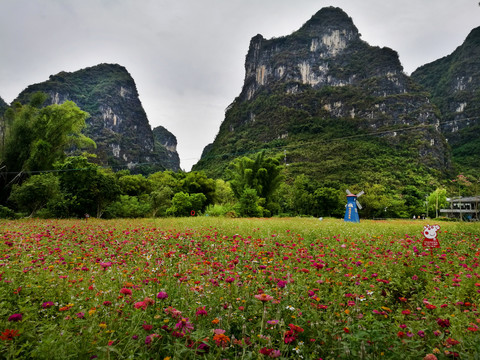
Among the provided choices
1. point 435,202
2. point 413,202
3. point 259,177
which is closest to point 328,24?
point 413,202

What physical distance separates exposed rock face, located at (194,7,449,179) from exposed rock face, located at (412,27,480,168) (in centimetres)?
1876

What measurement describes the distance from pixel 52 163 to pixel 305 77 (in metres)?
144

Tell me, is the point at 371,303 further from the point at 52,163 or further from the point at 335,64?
the point at 335,64

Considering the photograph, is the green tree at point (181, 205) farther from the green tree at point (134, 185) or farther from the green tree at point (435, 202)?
the green tree at point (435, 202)

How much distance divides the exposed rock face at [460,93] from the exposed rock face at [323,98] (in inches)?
738

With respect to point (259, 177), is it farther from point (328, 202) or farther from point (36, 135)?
point (36, 135)

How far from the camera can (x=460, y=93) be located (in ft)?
451

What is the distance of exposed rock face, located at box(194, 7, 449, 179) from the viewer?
93562 mm

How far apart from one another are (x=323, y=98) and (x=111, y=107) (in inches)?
4589

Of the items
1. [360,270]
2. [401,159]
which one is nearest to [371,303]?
[360,270]

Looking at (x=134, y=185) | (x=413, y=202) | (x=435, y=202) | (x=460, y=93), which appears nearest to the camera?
(x=134, y=185)

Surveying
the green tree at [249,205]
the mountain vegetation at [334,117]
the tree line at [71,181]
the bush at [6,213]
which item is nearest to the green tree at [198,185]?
the tree line at [71,181]

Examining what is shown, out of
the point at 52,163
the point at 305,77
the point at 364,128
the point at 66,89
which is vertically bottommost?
the point at 52,163

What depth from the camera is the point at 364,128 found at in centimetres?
10225
